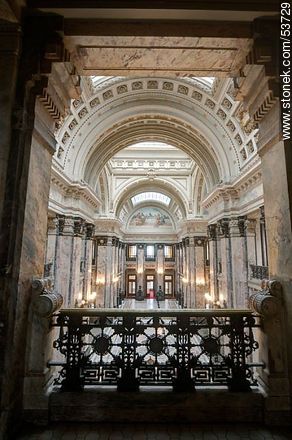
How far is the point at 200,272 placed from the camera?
17.7 m

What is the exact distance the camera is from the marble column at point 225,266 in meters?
10.1

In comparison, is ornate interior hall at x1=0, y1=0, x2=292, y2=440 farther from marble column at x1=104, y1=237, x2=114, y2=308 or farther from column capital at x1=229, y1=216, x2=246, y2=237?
marble column at x1=104, y1=237, x2=114, y2=308

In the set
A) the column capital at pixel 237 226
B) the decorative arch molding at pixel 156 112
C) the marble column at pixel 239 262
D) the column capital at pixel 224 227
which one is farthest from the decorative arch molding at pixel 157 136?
the marble column at pixel 239 262

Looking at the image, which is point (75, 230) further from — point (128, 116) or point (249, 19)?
point (249, 19)

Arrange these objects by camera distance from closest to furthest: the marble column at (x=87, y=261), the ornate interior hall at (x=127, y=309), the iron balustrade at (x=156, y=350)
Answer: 1. the ornate interior hall at (x=127, y=309)
2. the iron balustrade at (x=156, y=350)
3. the marble column at (x=87, y=261)

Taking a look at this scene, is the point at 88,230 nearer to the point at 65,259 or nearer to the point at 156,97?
the point at 65,259

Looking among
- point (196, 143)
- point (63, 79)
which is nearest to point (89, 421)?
point (63, 79)

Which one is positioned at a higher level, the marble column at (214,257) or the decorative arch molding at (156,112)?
the decorative arch molding at (156,112)

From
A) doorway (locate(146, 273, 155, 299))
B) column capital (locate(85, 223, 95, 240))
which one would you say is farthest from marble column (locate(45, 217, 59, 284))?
doorway (locate(146, 273, 155, 299))

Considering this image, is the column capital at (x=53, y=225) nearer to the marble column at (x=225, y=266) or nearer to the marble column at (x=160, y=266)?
the marble column at (x=225, y=266)

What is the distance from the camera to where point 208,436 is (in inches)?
91.5

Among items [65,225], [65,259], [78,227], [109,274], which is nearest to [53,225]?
[65,225]

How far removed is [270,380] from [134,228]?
28.9 metres

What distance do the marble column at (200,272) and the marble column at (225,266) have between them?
18.2 ft
